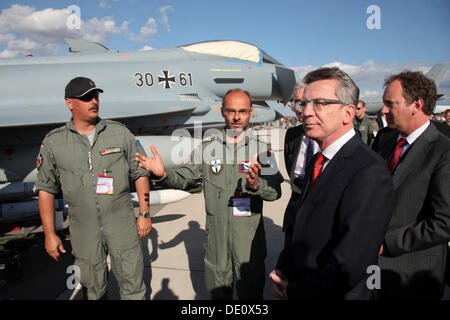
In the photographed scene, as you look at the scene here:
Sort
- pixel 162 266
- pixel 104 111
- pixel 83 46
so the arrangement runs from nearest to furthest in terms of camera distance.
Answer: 1. pixel 162 266
2. pixel 104 111
3. pixel 83 46

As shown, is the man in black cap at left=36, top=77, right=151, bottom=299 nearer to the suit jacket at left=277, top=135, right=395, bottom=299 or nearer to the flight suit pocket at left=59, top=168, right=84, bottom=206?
the flight suit pocket at left=59, top=168, right=84, bottom=206

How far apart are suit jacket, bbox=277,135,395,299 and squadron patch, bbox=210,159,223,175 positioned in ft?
3.20

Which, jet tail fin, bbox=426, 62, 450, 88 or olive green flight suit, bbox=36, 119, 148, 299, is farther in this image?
jet tail fin, bbox=426, 62, 450, 88

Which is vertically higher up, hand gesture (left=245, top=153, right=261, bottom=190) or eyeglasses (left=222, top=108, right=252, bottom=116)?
eyeglasses (left=222, top=108, right=252, bottom=116)

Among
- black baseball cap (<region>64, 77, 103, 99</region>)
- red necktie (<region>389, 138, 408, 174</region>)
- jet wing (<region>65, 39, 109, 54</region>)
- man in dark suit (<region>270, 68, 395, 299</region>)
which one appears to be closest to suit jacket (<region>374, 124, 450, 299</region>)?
red necktie (<region>389, 138, 408, 174</region>)

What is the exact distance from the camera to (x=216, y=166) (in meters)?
2.12

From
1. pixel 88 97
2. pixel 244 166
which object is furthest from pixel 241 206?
pixel 88 97

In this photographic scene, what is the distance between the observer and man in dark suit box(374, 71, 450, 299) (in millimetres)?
1442

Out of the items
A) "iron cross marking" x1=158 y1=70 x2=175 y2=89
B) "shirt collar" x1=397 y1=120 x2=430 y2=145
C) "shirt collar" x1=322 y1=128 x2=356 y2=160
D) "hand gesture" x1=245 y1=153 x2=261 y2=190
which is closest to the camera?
"shirt collar" x1=322 y1=128 x2=356 y2=160

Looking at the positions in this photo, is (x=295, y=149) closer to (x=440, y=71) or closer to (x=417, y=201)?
(x=417, y=201)

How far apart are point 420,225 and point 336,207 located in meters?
0.75

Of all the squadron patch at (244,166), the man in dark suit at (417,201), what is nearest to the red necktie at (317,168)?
the man in dark suit at (417,201)
